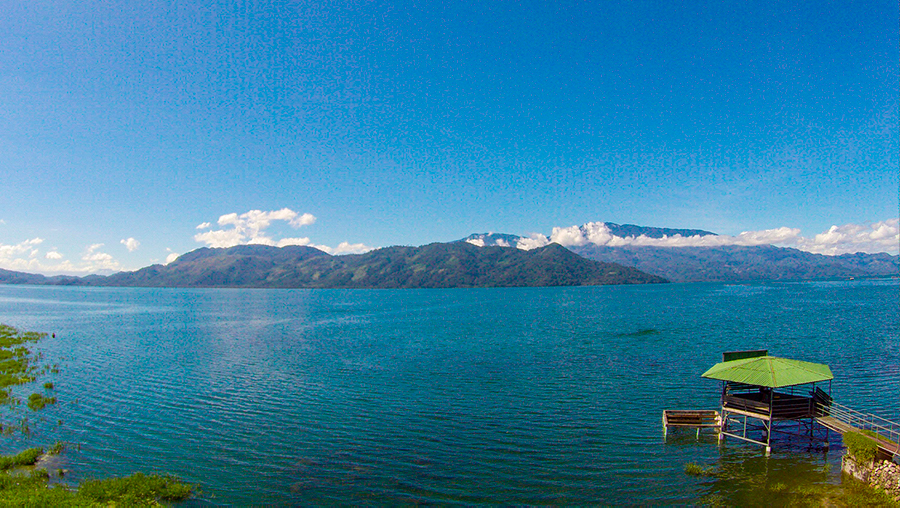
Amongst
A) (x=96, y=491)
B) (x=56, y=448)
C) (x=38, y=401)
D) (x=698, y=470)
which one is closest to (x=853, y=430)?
(x=698, y=470)

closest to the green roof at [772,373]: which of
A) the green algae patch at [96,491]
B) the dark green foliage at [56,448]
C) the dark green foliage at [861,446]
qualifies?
the dark green foliage at [861,446]

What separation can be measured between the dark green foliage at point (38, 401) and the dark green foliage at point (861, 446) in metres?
66.0

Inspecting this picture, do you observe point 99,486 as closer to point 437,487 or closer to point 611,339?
point 437,487

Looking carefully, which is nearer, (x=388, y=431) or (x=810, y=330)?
(x=388, y=431)

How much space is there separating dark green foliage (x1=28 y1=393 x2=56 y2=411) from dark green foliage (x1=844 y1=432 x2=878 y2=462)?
65995 mm

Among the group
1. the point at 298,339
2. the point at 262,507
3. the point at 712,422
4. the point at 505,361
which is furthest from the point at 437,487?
the point at 298,339

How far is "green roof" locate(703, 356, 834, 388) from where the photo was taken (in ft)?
99.0

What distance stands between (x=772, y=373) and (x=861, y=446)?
6.33 meters

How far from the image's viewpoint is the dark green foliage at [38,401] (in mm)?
42184

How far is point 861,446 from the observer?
83.3 ft

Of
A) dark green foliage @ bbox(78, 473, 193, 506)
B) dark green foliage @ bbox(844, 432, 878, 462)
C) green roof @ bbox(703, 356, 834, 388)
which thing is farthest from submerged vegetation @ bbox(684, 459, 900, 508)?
dark green foliage @ bbox(78, 473, 193, 506)

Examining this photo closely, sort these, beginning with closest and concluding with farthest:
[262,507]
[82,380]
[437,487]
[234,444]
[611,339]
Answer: [262,507], [437,487], [234,444], [82,380], [611,339]

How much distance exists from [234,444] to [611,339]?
75632 millimetres

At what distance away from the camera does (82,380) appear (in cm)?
5484
